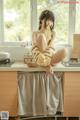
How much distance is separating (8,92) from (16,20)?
3.41ft

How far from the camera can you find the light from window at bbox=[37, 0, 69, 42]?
350 cm

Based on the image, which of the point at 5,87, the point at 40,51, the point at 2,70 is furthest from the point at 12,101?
the point at 40,51

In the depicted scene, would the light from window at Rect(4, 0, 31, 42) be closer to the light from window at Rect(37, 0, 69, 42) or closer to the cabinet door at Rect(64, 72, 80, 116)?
the light from window at Rect(37, 0, 69, 42)

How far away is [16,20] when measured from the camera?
11.6 ft

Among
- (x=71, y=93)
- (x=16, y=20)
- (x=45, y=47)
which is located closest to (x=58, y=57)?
(x=45, y=47)

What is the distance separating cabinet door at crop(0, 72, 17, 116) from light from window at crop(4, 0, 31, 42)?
737 mm

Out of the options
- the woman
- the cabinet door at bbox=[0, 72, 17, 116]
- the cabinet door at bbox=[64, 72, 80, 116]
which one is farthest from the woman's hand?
the cabinet door at bbox=[0, 72, 17, 116]

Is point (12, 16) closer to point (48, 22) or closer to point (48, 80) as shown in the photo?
point (48, 22)

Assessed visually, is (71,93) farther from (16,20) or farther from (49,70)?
(16,20)

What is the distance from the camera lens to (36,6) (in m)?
3.49

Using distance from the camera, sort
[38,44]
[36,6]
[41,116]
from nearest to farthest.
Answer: [38,44], [41,116], [36,6]

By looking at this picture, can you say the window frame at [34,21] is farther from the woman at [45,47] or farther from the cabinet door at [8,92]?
the cabinet door at [8,92]

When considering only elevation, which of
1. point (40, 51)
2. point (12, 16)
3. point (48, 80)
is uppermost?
point (12, 16)

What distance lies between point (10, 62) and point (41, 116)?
2.54 ft
